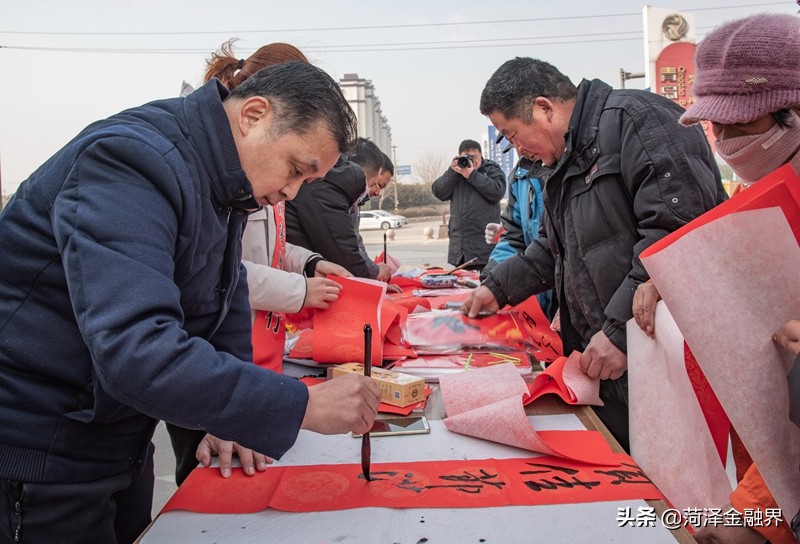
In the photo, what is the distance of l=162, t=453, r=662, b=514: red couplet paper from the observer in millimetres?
947

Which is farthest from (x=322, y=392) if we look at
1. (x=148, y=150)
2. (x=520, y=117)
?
(x=520, y=117)

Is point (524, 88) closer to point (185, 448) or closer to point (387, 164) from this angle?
point (185, 448)

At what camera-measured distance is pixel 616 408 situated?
64.4 inches

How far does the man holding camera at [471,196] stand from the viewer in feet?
17.2

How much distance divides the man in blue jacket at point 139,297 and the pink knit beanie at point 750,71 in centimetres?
77

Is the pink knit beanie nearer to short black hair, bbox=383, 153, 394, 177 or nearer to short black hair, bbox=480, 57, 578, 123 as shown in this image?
short black hair, bbox=480, 57, 578, 123

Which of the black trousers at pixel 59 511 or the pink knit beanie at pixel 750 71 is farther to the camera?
the pink knit beanie at pixel 750 71

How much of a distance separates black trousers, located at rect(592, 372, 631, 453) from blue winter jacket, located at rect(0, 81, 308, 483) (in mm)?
1041

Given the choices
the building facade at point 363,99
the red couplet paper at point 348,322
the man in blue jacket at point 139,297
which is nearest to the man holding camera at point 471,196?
the red couplet paper at point 348,322

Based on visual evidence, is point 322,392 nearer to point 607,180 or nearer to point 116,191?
point 116,191

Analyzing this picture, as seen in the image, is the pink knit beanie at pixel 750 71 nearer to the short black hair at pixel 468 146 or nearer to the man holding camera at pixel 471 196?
the man holding camera at pixel 471 196

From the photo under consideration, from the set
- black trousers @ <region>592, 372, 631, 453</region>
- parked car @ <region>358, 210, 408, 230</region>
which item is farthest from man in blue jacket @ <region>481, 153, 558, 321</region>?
parked car @ <region>358, 210, 408, 230</region>

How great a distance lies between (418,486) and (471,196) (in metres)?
4.55

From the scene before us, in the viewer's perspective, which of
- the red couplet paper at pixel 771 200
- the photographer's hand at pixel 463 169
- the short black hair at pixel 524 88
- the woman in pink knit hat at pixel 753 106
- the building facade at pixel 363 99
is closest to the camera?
the red couplet paper at pixel 771 200
